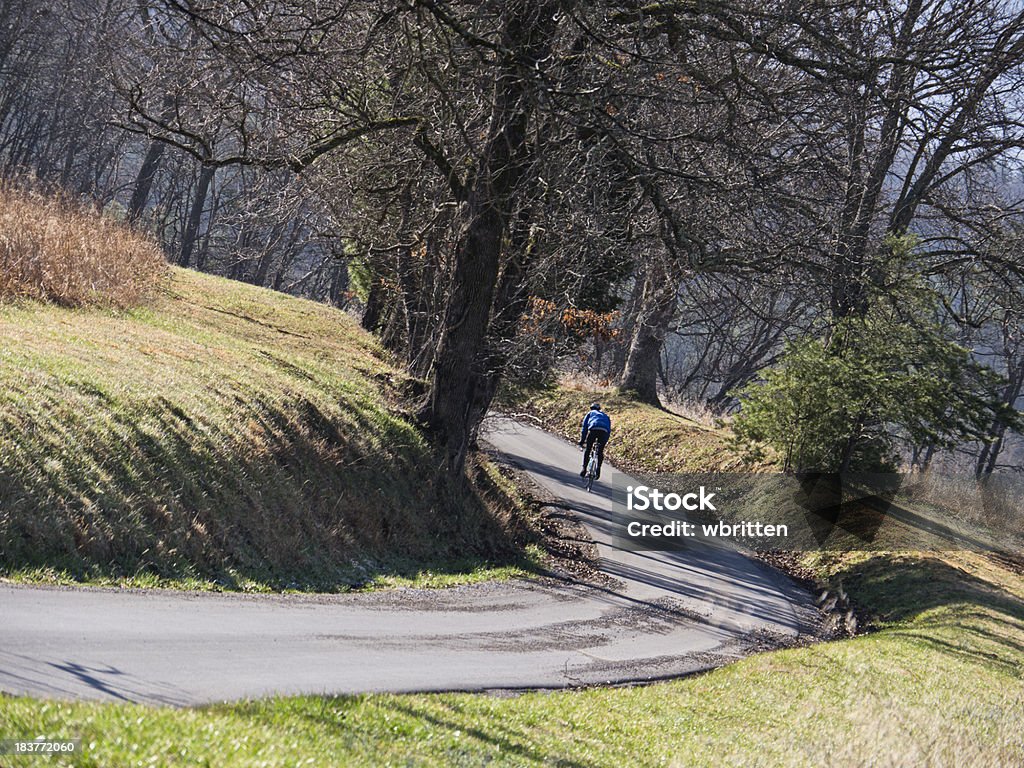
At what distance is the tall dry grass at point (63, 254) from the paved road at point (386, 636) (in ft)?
29.5

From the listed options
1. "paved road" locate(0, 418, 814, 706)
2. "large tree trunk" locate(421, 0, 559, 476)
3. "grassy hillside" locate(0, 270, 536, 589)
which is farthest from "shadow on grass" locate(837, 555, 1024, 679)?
"large tree trunk" locate(421, 0, 559, 476)

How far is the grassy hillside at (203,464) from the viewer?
10320 millimetres

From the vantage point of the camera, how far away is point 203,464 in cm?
1305

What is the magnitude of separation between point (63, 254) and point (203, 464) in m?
7.93

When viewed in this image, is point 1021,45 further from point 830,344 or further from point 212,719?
point 212,719

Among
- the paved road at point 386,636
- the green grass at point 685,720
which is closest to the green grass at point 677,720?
the green grass at point 685,720

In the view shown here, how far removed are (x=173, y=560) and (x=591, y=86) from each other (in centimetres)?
895

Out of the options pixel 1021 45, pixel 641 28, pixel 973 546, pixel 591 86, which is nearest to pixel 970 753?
pixel 641 28

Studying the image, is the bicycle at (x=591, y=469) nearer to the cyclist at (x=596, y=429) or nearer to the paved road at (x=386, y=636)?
the cyclist at (x=596, y=429)

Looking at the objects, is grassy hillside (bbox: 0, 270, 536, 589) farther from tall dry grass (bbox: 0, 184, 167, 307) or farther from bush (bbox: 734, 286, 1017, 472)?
bush (bbox: 734, 286, 1017, 472)

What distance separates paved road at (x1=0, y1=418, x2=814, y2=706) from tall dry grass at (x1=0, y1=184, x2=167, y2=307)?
8994 millimetres

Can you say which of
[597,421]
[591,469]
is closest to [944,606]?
[597,421]

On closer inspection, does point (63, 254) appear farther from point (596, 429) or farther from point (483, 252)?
point (596, 429)

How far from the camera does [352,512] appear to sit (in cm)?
1566
